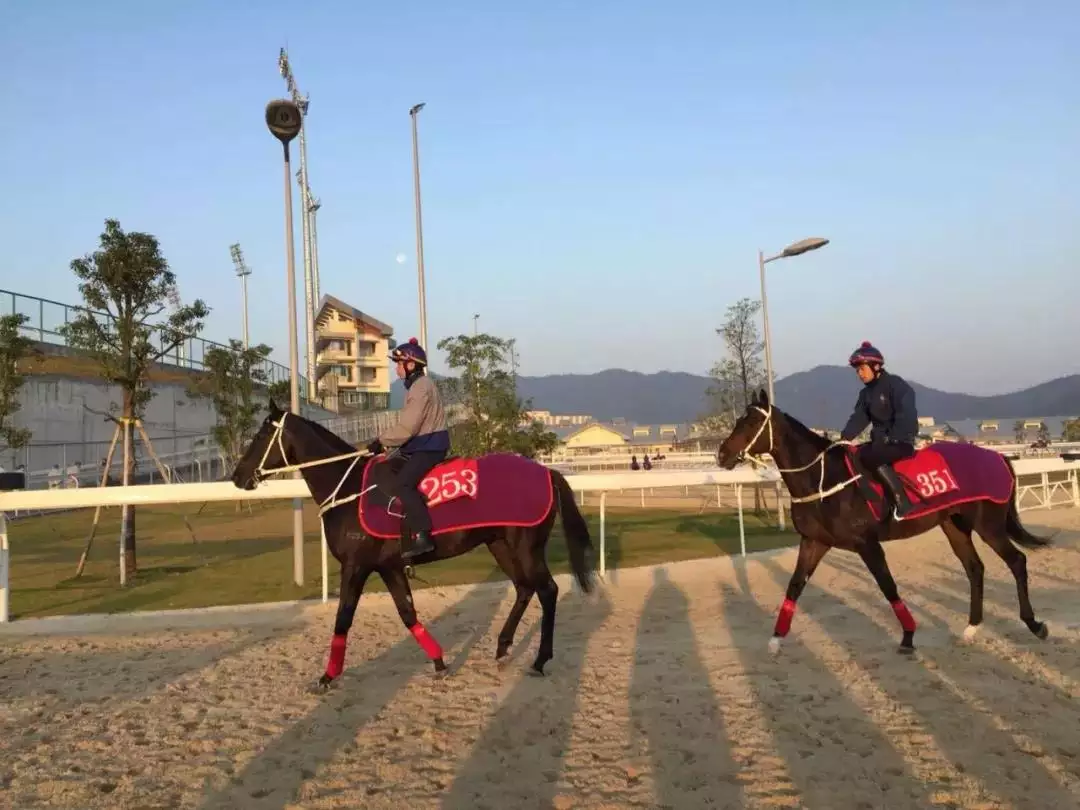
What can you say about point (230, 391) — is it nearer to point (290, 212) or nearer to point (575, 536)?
point (290, 212)

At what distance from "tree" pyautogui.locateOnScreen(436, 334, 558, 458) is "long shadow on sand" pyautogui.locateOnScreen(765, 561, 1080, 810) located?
37.1 feet

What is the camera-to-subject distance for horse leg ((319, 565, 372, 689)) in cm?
580

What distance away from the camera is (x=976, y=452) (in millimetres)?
7238

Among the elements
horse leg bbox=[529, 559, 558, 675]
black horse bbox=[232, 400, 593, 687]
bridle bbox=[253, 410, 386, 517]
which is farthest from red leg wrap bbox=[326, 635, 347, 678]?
horse leg bbox=[529, 559, 558, 675]

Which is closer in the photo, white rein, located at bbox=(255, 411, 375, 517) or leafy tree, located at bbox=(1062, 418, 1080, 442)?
white rein, located at bbox=(255, 411, 375, 517)

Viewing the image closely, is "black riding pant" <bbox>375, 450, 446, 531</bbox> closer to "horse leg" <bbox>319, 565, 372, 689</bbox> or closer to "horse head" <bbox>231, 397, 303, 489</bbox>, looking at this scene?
"horse leg" <bbox>319, 565, 372, 689</bbox>

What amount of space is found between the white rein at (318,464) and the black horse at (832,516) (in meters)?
3.14

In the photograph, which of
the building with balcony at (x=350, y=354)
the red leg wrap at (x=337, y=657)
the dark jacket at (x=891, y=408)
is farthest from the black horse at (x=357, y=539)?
the building with balcony at (x=350, y=354)

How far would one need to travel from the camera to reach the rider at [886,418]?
662 cm

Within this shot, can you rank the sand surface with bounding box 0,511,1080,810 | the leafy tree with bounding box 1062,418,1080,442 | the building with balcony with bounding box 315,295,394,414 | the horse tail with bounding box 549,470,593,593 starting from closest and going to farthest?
the sand surface with bounding box 0,511,1080,810 → the horse tail with bounding box 549,470,593,593 → the leafy tree with bounding box 1062,418,1080,442 → the building with balcony with bounding box 315,295,394,414

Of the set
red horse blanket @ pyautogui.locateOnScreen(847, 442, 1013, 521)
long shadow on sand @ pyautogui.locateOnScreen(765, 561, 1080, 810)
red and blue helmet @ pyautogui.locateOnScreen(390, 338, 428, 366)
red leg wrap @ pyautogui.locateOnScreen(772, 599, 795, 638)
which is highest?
red and blue helmet @ pyautogui.locateOnScreen(390, 338, 428, 366)

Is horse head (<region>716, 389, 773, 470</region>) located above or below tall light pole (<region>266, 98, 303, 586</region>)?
below

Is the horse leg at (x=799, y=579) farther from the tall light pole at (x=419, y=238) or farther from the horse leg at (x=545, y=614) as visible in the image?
the tall light pole at (x=419, y=238)

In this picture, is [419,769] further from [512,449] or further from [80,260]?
[512,449]
